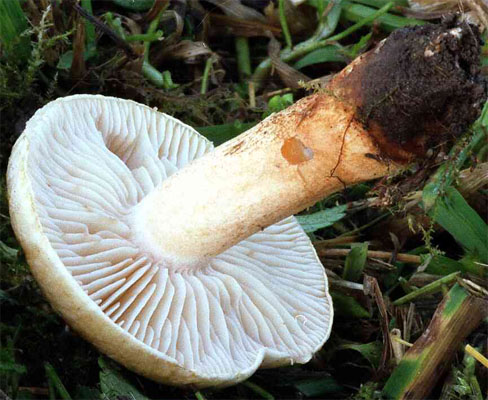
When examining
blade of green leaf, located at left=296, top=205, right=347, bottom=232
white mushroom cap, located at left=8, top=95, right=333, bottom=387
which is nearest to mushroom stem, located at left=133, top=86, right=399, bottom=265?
white mushroom cap, located at left=8, top=95, right=333, bottom=387

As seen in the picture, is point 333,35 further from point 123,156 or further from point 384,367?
point 384,367

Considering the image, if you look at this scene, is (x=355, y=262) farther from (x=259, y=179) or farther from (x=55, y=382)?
(x=55, y=382)

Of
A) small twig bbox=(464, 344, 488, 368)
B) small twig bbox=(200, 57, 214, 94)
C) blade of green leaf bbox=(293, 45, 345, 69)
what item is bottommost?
small twig bbox=(464, 344, 488, 368)

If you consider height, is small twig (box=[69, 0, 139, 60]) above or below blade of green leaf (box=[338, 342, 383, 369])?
above

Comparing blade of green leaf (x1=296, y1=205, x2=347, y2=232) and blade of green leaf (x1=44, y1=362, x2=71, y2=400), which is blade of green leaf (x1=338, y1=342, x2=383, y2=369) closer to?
blade of green leaf (x1=296, y1=205, x2=347, y2=232)

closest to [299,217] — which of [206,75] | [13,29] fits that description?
[206,75]

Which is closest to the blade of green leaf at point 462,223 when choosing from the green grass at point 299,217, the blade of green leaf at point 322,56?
the green grass at point 299,217
